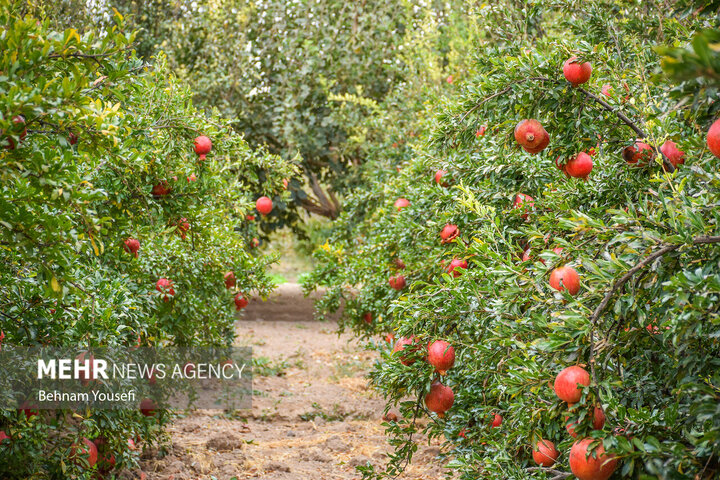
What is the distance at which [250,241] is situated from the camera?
7.39 metres

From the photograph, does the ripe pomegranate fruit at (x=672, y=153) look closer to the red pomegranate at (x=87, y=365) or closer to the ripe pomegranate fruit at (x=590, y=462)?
the ripe pomegranate fruit at (x=590, y=462)

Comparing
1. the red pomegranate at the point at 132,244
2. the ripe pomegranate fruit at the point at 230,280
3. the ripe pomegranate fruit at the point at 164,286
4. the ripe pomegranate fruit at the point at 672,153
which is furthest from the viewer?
the ripe pomegranate fruit at the point at 230,280

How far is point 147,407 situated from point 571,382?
3409 mm

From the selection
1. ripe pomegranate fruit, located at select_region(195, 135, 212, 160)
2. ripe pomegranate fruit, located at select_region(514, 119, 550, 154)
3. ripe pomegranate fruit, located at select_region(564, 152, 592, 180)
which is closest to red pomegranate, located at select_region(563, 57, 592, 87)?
ripe pomegranate fruit, located at select_region(514, 119, 550, 154)

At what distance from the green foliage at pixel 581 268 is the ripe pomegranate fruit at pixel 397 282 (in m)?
0.24

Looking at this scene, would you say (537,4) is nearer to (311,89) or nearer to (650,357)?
(650,357)

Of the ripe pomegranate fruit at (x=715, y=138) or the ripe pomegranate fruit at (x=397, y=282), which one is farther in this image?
the ripe pomegranate fruit at (x=397, y=282)

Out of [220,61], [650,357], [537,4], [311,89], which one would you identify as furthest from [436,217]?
[220,61]

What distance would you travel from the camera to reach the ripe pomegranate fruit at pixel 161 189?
11.9 feet

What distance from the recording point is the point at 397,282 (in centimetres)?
463

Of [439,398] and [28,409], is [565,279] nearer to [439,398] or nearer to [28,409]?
[439,398]

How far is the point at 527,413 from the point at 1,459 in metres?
2.38

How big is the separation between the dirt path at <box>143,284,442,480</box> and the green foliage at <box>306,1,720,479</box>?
51.0 inches

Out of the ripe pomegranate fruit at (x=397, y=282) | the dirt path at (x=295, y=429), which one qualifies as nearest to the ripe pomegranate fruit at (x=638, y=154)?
the dirt path at (x=295, y=429)
